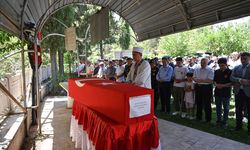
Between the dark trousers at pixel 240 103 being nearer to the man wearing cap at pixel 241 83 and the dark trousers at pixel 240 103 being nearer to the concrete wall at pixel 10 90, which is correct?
the man wearing cap at pixel 241 83

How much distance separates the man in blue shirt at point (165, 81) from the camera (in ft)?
24.7

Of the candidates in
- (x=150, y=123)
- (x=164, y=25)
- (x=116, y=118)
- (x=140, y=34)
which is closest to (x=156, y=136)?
(x=150, y=123)

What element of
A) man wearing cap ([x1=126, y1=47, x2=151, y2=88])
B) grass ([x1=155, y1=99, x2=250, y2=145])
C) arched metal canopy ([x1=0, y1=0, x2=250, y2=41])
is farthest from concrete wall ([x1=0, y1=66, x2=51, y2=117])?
grass ([x1=155, y1=99, x2=250, y2=145])

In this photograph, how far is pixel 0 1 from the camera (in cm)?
343

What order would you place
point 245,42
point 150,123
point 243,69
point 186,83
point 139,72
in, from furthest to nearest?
point 245,42
point 186,83
point 243,69
point 139,72
point 150,123

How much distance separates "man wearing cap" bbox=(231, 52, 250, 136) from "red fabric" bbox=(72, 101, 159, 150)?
120 inches

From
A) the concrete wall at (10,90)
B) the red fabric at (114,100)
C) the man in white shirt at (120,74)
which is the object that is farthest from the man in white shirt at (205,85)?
the concrete wall at (10,90)

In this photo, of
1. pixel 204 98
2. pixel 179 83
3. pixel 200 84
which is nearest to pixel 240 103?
pixel 204 98

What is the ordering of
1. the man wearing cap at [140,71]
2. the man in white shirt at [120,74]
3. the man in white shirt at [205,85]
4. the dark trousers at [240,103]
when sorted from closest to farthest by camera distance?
the man wearing cap at [140,71] → the dark trousers at [240,103] → the man in white shirt at [205,85] → the man in white shirt at [120,74]

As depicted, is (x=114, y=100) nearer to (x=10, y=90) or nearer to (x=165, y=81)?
(x=10, y=90)

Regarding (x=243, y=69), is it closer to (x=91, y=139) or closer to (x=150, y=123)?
(x=150, y=123)

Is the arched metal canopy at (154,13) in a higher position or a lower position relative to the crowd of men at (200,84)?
higher

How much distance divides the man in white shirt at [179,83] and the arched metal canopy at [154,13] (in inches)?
42.1

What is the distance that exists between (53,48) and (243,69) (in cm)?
1022
